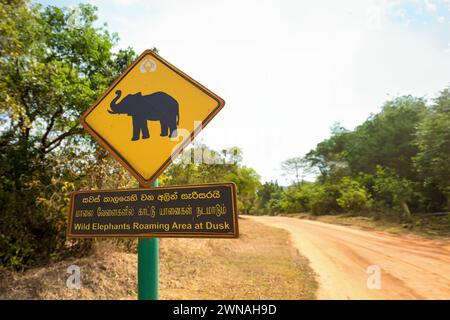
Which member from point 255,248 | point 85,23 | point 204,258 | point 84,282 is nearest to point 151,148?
point 84,282

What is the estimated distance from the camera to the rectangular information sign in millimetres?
1771

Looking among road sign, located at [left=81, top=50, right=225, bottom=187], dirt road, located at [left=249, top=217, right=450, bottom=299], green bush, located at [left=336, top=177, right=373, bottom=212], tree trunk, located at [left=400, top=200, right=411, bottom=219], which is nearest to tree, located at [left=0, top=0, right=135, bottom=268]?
road sign, located at [left=81, top=50, right=225, bottom=187]

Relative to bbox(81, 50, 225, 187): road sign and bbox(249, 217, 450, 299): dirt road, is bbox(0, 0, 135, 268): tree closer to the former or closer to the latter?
bbox(81, 50, 225, 187): road sign

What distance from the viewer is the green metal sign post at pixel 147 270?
1.98 m

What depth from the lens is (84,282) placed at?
5410 mm

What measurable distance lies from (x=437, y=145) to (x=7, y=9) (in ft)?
59.2

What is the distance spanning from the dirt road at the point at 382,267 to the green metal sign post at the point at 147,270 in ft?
14.3

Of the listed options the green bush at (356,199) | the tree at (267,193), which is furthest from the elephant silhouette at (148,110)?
the tree at (267,193)

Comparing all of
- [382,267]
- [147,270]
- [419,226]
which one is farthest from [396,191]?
[147,270]

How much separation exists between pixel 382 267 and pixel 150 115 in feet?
27.1

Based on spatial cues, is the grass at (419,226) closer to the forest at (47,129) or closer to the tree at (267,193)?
the forest at (47,129)

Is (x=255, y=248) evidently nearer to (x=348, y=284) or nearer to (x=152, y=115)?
(x=348, y=284)

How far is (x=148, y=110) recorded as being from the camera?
209cm

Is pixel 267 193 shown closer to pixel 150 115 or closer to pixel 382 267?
pixel 382 267
